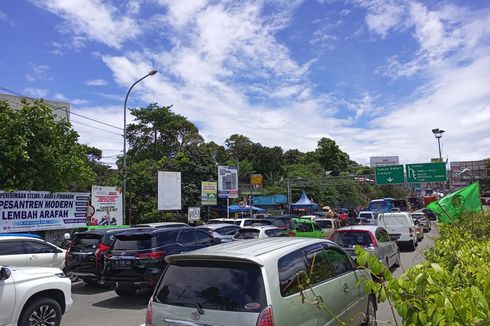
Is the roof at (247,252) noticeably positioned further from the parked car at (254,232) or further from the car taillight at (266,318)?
the parked car at (254,232)

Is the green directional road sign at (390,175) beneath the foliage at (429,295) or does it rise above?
above

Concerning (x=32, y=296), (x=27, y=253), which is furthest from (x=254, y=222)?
(x=32, y=296)

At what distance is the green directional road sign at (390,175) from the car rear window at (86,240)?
3493cm

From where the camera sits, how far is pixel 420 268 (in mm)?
2672

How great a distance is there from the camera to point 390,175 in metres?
42.8

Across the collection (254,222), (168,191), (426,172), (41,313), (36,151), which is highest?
(426,172)

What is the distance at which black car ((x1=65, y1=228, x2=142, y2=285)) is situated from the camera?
40.5 feet

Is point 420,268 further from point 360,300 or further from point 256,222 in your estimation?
point 256,222

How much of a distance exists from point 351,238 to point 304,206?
33.3 meters

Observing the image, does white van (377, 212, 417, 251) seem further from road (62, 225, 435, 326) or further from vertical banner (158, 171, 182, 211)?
vertical banner (158, 171, 182, 211)

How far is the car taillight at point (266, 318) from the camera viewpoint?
4.07m

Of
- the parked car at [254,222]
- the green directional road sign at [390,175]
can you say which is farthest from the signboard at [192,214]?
the green directional road sign at [390,175]

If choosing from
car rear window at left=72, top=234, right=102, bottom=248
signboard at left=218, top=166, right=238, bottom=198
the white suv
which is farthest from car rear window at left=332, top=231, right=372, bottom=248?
signboard at left=218, top=166, right=238, bottom=198

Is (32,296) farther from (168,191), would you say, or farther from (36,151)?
(168,191)
